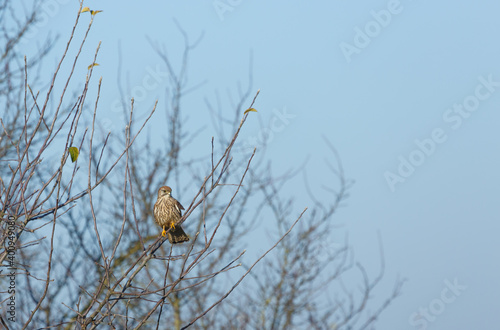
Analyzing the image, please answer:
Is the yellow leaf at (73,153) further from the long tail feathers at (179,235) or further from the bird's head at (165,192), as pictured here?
the bird's head at (165,192)

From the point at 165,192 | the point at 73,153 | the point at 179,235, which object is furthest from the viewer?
the point at 165,192

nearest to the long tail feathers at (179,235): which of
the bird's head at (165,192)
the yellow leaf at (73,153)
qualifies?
the bird's head at (165,192)

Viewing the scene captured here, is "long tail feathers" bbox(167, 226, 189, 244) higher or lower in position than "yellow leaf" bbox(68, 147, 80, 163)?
higher

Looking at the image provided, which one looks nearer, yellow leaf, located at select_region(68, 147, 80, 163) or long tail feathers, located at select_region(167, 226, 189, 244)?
yellow leaf, located at select_region(68, 147, 80, 163)

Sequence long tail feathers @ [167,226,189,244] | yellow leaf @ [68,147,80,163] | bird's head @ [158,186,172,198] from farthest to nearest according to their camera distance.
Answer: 1. bird's head @ [158,186,172,198]
2. long tail feathers @ [167,226,189,244]
3. yellow leaf @ [68,147,80,163]

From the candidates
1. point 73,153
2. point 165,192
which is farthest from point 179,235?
point 73,153

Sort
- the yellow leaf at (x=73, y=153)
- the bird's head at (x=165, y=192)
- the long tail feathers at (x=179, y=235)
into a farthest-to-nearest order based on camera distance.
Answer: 1. the bird's head at (x=165, y=192)
2. the long tail feathers at (x=179, y=235)
3. the yellow leaf at (x=73, y=153)

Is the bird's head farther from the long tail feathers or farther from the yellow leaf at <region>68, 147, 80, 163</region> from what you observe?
the yellow leaf at <region>68, 147, 80, 163</region>

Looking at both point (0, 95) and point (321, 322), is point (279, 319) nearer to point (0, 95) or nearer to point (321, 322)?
point (321, 322)

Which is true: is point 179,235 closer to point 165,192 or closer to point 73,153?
point 165,192

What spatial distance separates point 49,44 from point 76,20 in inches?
406

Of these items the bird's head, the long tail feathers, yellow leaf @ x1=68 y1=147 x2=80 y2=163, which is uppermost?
the bird's head

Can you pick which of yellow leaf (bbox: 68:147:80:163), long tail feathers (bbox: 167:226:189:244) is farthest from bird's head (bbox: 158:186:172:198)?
yellow leaf (bbox: 68:147:80:163)

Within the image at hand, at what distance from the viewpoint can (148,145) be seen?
39.3ft
